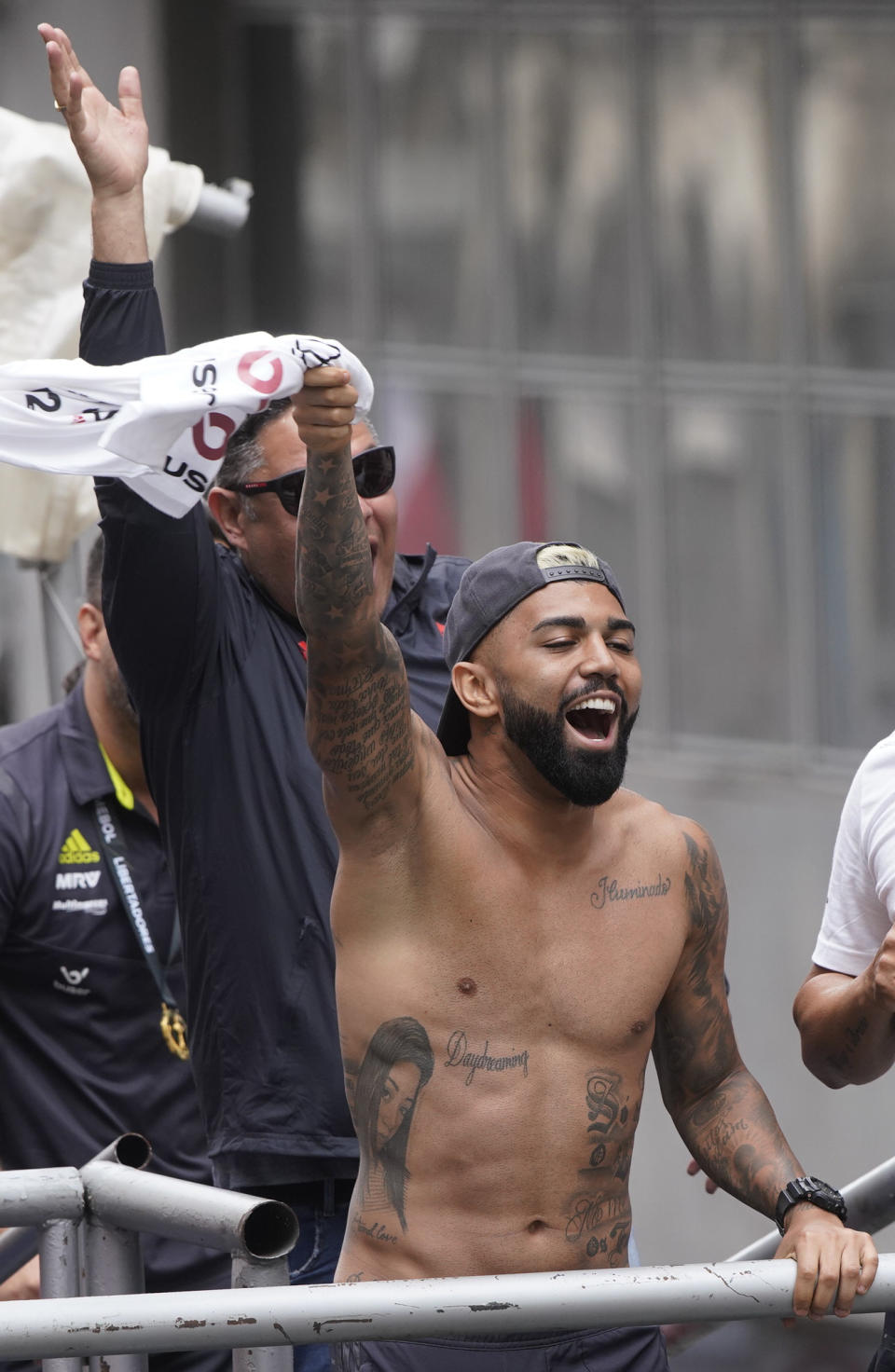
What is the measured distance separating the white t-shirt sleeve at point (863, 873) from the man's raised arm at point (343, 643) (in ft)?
2.39

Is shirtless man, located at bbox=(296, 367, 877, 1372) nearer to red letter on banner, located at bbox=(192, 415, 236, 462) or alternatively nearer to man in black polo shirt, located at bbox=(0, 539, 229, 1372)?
red letter on banner, located at bbox=(192, 415, 236, 462)

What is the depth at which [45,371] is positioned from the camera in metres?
2.53

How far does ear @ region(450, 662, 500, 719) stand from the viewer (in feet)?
8.96

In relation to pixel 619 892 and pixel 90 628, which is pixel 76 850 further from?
pixel 619 892

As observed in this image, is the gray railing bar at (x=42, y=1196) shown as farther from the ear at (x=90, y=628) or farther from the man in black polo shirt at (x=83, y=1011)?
the ear at (x=90, y=628)

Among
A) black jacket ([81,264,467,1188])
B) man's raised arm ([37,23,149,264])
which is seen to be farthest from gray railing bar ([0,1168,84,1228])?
man's raised arm ([37,23,149,264])

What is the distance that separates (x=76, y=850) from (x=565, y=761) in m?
1.39

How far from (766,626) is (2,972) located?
4.83 meters

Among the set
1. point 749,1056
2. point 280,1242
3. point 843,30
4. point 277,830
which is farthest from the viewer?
point 749,1056

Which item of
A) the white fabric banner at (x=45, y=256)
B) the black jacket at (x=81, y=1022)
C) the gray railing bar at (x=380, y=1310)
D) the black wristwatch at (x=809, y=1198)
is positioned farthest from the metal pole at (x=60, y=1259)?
the white fabric banner at (x=45, y=256)

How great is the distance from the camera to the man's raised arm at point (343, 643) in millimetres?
2445

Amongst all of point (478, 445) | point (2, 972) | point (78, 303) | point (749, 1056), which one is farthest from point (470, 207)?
point (2, 972)

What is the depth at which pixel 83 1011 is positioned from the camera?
370cm

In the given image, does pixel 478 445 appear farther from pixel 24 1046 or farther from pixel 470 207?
pixel 24 1046
